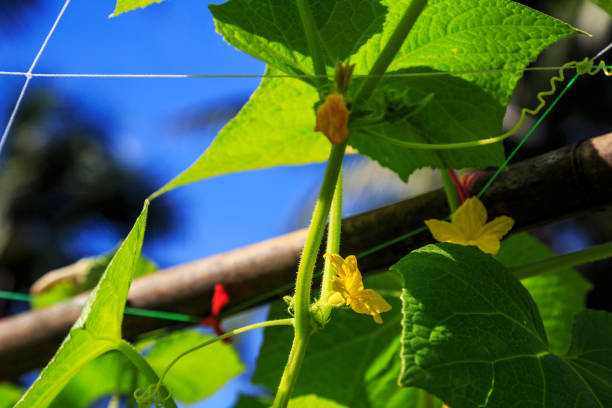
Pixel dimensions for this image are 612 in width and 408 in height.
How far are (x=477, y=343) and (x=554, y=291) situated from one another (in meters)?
0.38

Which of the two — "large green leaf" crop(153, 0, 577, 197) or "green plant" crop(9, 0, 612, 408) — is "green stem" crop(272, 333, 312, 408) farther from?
"large green leaf" crop(153, 0, 577, 197)

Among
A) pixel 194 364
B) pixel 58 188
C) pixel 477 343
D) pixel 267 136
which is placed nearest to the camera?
pixel 477 343

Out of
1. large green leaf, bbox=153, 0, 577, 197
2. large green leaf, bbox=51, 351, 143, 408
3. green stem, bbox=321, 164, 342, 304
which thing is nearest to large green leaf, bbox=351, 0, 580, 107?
large green leaf, bbox=153, 0, 577, 197

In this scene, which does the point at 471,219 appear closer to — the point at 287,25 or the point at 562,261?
the point at 562,261

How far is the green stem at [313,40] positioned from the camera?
1.34 ft

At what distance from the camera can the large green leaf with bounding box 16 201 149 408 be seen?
396 mm

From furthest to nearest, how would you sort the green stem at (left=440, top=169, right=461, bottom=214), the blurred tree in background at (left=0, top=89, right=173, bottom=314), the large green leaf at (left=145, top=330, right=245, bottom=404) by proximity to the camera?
the blurred tree in background at (left=0, top=89, right=173, bottom=314) < the large green leaf at (left=145, top=330, right=245, bottom=404) < the green stem at (left=440, top=169, right=461, bottom=214)

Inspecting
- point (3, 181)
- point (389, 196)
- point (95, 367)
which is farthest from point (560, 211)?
point (3, 181)

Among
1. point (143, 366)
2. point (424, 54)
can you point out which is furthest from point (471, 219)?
point (143, 366)

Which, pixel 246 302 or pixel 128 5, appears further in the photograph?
pixel 246 302

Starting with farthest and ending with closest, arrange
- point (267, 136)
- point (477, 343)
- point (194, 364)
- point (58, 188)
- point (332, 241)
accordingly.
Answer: point (58, 188)
point (194, 364)
point (267, 136)
point (332, 241)
point (477, 343)

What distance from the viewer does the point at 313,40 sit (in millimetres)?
410

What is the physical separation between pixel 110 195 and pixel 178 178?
50.6ft

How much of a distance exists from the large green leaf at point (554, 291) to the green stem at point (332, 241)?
27cm
